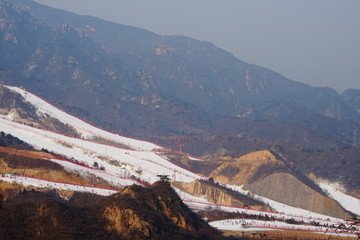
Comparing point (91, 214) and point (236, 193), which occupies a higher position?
point (236, 193)

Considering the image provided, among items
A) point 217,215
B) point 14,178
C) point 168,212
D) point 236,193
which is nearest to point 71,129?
point 236,193

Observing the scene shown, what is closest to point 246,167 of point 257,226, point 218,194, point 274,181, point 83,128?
point 274,181

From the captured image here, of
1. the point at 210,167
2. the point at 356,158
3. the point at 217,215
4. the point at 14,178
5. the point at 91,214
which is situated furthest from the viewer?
the point at 356,158

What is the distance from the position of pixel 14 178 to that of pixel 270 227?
31086 mm

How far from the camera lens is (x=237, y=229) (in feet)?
303

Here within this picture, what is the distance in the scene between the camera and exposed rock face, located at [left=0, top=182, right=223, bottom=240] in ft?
180

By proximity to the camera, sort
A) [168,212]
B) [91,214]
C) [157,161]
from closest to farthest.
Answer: [91,214]
[168,212]
[157,161]

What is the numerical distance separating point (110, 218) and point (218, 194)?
69.2 metres

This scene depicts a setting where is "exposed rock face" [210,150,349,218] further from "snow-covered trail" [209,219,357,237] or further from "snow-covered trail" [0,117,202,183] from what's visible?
"snow-covered trail" [209,219,357,237]

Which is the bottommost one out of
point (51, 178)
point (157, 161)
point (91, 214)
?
point (91, 214)

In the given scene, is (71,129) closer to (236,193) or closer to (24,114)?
(24,114)

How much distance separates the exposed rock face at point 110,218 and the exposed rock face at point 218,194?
50.6 m

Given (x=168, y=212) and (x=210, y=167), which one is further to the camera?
(x=210, y=167)

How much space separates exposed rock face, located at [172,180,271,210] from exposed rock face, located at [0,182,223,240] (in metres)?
50.6
